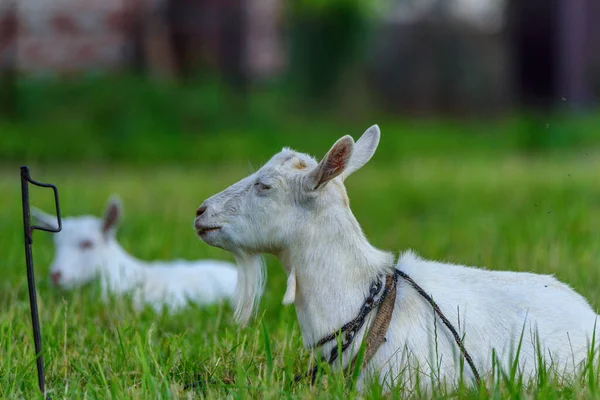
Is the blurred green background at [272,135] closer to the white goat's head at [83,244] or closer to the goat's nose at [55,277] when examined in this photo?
the goat's nose at [55,277]

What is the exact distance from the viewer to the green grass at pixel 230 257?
3170 millimetres

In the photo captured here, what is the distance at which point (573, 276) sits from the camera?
4.64m

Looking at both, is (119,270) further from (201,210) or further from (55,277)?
(201,210)

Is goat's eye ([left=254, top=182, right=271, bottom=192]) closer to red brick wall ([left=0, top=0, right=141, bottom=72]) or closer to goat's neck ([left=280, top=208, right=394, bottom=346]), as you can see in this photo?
goat's neck ([left=280, top=208, right=394, bottom=346])

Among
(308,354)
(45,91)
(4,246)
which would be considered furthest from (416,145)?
(308,354)

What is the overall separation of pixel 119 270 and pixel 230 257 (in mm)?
1133

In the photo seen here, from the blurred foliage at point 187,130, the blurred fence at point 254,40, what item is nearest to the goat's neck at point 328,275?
the blurred foliage at point 187,130

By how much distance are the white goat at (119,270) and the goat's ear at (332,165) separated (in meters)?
2.09

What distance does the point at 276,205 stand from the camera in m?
3.17

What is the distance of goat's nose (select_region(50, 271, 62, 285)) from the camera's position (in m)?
5.29

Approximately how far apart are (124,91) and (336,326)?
432 inches

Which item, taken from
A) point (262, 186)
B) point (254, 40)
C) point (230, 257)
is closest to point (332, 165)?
point (262, 186)

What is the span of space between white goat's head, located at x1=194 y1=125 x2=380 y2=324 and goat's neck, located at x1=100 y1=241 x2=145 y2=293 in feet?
6.89

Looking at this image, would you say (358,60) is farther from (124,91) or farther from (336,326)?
(336,326)
